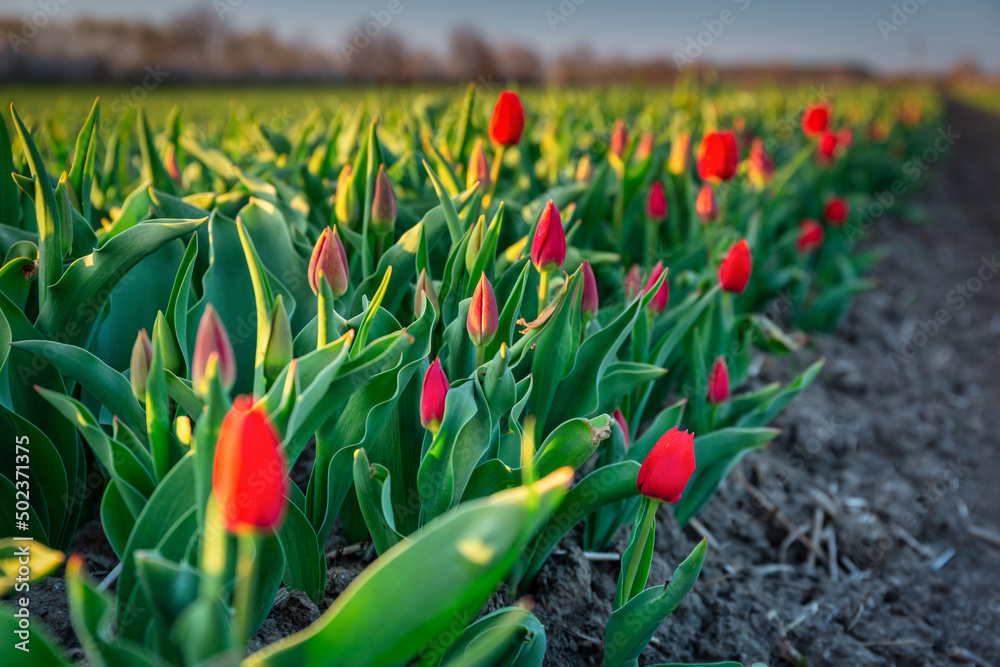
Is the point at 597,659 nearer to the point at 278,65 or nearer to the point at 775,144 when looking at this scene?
the point at 775,144

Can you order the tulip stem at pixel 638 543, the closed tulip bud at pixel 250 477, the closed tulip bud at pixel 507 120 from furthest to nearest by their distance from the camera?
the closed tulip bud at pixel 507 120, the tulip stem at pixel 638 543, the closed tulip bud at pixel 250 477

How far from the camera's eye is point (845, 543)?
79.5 inches

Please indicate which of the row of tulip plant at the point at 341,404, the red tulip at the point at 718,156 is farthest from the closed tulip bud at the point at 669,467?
the red tulip at the point at 718,156

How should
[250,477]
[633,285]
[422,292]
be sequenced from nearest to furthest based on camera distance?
1. [250,477]
2. [422,292]
3. [633,285]

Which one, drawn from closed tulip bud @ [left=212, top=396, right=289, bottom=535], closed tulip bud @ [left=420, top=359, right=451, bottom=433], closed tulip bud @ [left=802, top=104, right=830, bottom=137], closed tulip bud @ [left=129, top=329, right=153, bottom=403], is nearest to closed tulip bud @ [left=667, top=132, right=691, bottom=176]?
closed tulip bud @ [left=802, top=104, right=830, bottom=137]

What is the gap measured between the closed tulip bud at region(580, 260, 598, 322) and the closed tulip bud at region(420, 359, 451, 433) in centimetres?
37

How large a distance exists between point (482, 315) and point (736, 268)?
2.60 feet

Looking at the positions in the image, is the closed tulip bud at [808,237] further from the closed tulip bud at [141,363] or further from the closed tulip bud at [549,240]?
the closed tulip bud at [141,363]

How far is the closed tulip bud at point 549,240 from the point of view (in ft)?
3.94

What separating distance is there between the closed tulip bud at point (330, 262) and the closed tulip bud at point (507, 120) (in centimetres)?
77

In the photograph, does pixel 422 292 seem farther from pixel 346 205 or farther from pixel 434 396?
pixel 346 205

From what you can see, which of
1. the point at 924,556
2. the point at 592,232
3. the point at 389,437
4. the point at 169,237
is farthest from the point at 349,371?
the point at 924,556

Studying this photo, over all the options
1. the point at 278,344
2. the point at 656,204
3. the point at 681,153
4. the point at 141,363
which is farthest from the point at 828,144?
the point at 141,363

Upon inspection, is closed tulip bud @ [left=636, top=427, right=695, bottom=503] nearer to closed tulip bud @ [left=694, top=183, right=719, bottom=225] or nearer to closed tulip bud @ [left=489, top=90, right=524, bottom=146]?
closed tulip bud @ [left=489, top=90, right=524, bottom=146]
